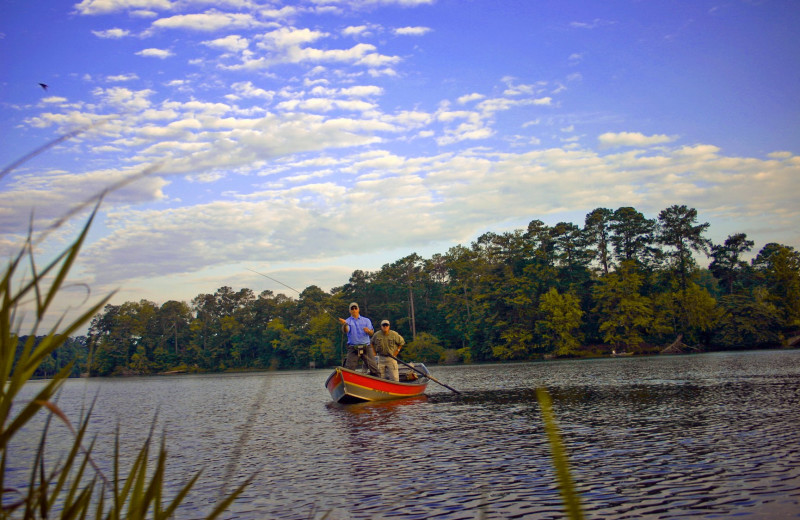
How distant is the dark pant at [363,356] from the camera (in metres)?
20.3

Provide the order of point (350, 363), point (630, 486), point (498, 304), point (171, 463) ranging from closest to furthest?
1. point (630, 486)
2. point (171, 463)
3. point (350, 363)
4. point (498, 304)

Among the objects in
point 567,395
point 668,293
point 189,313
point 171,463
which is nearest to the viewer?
point 171,463

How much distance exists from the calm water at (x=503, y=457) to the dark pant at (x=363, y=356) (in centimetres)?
284

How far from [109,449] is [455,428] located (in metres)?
7.30

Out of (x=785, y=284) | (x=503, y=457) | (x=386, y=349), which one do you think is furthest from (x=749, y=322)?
(x=503, y=457)

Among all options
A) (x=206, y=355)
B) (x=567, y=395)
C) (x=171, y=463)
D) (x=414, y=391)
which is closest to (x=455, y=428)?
(x=171, y=463)

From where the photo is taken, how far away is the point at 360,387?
19812 mm

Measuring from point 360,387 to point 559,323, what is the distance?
168 feet

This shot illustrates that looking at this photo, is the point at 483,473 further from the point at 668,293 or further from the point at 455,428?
the point at 668,293

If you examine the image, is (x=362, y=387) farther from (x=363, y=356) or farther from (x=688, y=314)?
(x=688, y=314)

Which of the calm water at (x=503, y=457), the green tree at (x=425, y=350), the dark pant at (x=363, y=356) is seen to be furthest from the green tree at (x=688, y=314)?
the dark pant at (x=363, y=356)

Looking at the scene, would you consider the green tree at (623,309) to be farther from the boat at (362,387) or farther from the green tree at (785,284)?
the boat at (362,387)

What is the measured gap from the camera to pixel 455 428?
12758mm

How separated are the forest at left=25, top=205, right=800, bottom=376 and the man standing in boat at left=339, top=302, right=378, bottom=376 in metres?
31.6
